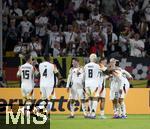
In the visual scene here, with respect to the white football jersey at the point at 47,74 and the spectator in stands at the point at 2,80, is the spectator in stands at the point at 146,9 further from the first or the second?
the white football jersey at the point at 47,74

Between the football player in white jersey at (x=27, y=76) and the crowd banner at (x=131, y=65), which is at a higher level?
the crowd banner at (x=131, y=65)

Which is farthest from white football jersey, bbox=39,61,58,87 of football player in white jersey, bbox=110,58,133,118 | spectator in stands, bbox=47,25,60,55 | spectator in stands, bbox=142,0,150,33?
spectator in stands, bbox=142,0,150,33

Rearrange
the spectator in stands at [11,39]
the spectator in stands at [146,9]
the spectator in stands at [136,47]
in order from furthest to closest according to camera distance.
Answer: the spectator in stands at [146,9] → the spectator in stands at [11,39] → the spectator in stands at [136,47]

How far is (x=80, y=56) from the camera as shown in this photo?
31.8m

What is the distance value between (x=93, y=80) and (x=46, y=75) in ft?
5.96

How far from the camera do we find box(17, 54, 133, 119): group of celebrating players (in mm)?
27172

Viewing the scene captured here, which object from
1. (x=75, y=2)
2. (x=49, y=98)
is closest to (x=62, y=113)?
(x=49, y=98)

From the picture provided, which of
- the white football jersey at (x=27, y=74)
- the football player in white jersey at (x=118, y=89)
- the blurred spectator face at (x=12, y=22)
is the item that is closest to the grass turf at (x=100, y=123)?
the football player in white jersey at (x=118, y=89)

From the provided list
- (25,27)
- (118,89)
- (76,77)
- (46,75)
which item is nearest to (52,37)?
(25,27)

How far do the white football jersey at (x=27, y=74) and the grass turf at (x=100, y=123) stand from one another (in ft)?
5.71

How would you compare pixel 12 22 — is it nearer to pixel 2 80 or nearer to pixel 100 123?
pixel 2 80

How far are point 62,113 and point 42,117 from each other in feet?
16.0

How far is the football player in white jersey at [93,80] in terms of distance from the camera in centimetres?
2722

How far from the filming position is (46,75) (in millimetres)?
27312
